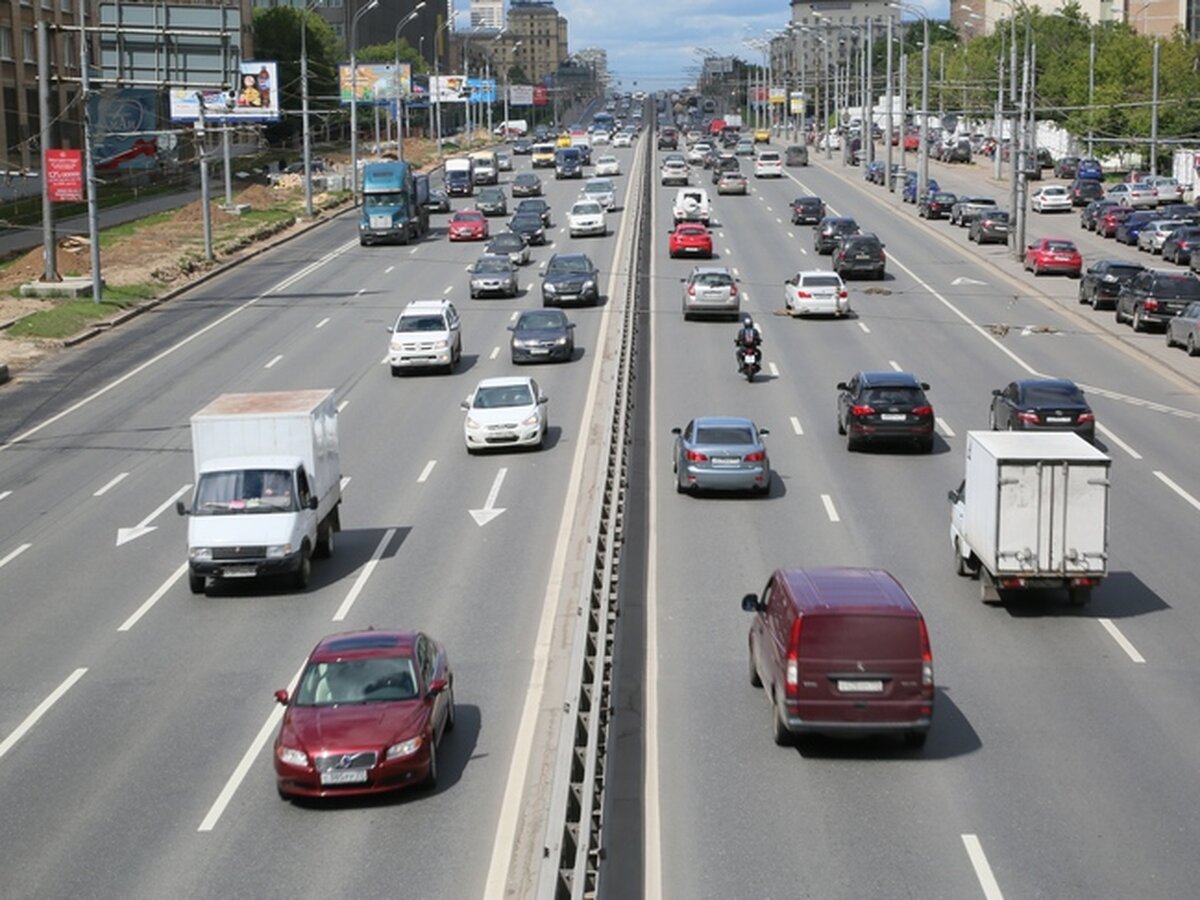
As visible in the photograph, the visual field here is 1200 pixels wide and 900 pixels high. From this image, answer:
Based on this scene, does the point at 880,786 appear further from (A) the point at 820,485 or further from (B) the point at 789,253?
(B) the point at 789,253

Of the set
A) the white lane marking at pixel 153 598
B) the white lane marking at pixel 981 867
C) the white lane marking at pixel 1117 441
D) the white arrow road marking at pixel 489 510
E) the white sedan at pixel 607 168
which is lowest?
the white lane marking at pixel 153 598

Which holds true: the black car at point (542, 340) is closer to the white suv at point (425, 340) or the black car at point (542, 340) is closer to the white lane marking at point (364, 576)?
the white suv at point (425, 340)

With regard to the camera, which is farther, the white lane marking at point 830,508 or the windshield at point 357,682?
the white lane marking at point 830,508

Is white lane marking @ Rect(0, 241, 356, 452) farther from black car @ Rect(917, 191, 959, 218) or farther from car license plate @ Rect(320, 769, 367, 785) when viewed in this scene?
black car @ Rect(917, 191, 959, 218)

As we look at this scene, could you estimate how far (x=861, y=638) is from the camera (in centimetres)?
1808

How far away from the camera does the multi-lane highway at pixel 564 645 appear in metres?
16.1

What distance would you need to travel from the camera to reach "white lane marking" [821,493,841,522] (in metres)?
30.4

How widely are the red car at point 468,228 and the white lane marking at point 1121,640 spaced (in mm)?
56443

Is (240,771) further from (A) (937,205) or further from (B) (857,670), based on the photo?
(A) (937,205)

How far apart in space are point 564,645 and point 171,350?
31.1m

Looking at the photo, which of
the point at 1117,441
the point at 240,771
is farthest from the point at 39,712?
the point at 1117,441

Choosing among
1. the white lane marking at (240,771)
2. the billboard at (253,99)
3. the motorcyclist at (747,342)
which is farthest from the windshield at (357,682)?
the billboard at (253,99)

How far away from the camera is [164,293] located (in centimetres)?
6256

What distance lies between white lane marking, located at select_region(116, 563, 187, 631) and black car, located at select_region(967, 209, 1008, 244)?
174 feet
